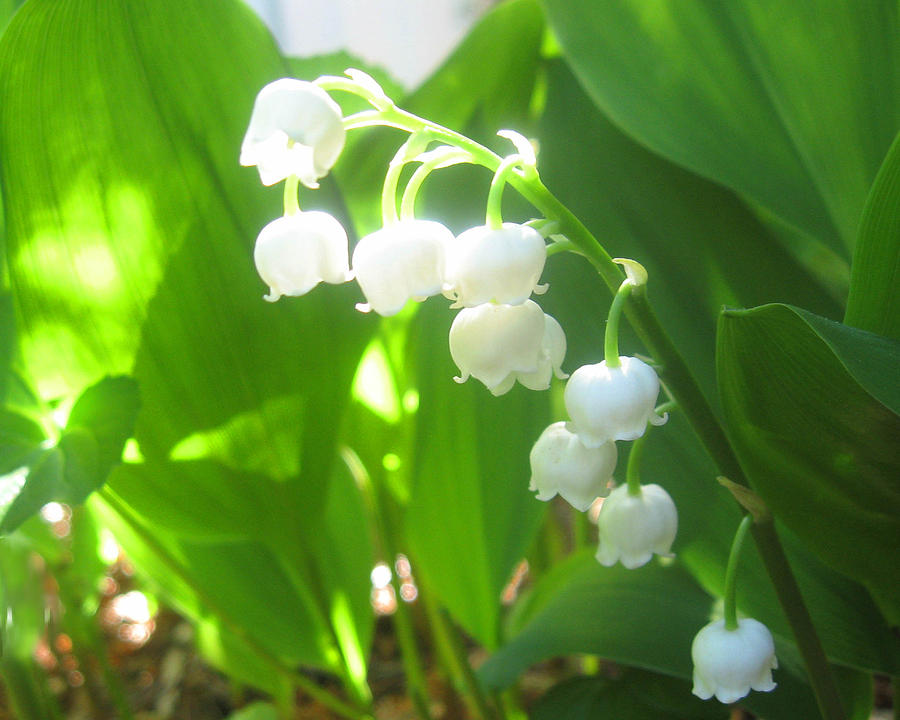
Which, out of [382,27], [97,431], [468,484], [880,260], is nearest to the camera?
[880,260]

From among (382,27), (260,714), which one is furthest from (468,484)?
(382,27)

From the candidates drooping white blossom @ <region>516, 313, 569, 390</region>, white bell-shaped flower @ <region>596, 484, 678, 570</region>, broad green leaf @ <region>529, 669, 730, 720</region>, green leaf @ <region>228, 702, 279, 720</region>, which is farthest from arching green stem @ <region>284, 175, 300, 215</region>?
green leaf @ <region>228, 702, 279, 720</region>

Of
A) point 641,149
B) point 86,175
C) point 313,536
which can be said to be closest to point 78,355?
point 86,175

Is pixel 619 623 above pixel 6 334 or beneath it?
beneath

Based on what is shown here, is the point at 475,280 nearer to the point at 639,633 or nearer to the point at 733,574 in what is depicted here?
the point at 733,574

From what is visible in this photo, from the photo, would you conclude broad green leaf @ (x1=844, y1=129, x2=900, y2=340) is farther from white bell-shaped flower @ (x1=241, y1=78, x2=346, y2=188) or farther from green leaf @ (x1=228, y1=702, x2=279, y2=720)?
green leaf @ (x1=228, y1=702, x2=279, y2=720)
